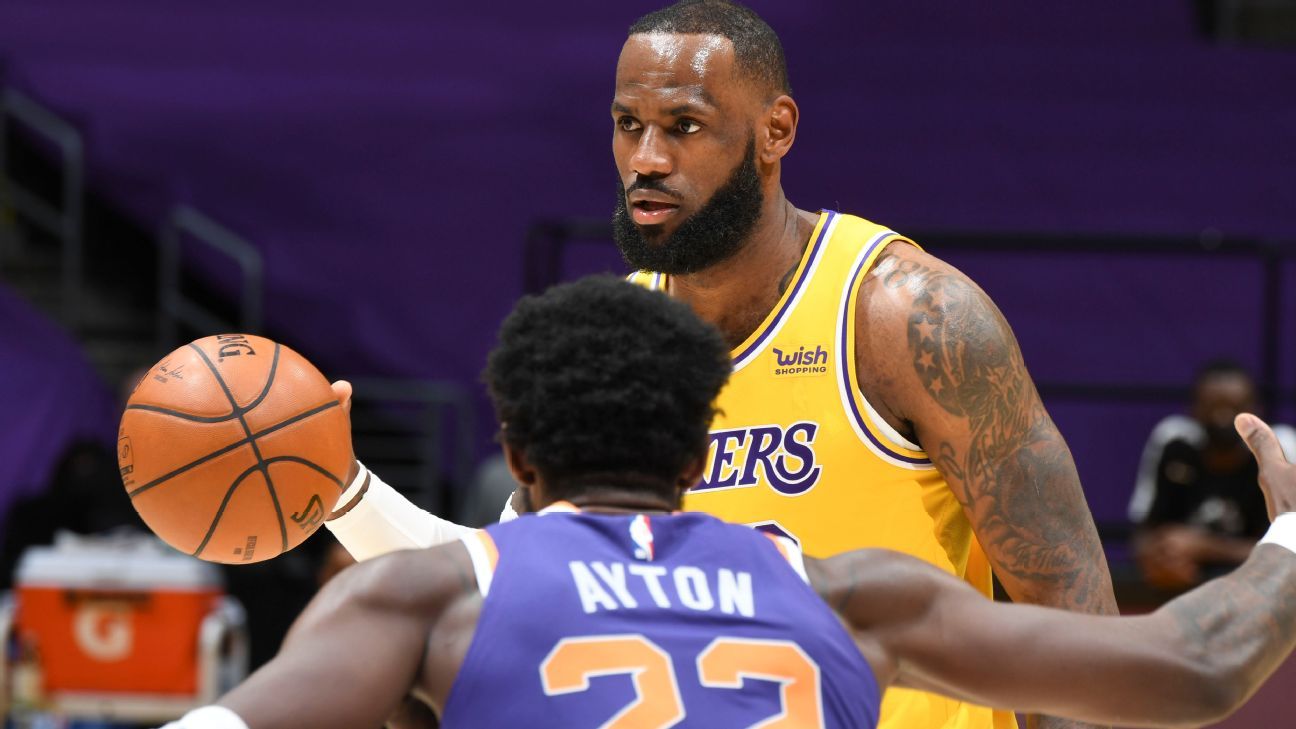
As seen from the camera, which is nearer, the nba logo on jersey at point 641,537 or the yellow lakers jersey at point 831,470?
the nba logo on jersey at point 641,537

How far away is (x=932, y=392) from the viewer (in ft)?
10.8

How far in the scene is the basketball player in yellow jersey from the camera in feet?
10.9

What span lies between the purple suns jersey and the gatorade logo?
5.97 metres

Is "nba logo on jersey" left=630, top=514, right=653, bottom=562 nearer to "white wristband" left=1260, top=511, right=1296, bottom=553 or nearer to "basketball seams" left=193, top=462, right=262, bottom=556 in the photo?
"white wristband" left=1260, top=511, right=1296, bottom=553

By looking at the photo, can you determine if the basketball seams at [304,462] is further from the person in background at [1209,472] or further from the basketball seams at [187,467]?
the person in background at [1209,472]

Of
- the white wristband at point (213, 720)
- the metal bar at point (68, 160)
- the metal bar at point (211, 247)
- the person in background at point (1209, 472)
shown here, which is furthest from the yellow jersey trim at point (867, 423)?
the metal bar at point (68, 160)

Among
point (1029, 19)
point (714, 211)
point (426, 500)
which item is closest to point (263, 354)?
point (714, 211)

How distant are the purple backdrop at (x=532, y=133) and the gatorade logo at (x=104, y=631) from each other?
2642mm

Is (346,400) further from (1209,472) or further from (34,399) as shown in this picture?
(34,399)

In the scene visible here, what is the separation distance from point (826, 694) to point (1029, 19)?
8.93 m

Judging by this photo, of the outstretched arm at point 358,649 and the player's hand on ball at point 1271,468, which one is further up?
the player's hand on ball at point 1271,468

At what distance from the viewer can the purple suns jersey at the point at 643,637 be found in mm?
2219

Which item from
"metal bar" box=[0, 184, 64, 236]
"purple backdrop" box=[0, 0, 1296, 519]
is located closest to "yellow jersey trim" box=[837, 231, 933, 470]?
"purple backdrop" box=[0, 0, 1296, 519]

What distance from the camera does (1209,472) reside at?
7871 millimetres
